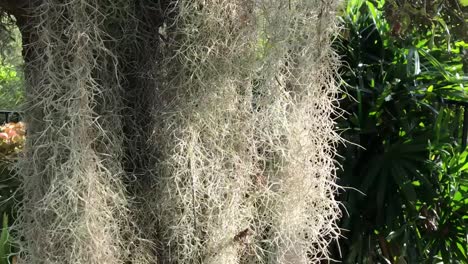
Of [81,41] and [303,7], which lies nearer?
[81,41]

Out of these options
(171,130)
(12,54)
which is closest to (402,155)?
(171,130)

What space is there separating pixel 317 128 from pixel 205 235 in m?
0.42

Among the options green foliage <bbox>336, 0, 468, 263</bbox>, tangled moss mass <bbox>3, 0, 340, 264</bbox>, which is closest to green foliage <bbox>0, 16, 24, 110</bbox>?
tangled moss mass <bbox>3, 0, 340, 264</bbox>

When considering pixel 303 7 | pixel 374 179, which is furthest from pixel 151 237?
pixel 374 179

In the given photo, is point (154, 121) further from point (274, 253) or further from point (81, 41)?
point (274, 253)

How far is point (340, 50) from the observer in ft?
6.42

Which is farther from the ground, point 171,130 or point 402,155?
point 171,130

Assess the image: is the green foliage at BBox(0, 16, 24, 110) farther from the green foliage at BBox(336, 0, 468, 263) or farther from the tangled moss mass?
the green foliage at BBox(336, 0, 468, 263)

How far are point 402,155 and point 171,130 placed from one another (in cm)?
113

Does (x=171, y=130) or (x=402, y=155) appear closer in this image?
(x=171, y=130)

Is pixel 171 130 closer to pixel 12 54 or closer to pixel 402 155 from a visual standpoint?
pixel 12 54

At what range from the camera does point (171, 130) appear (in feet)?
3.57

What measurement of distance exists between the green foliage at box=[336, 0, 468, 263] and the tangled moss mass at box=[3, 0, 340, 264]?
74 cm

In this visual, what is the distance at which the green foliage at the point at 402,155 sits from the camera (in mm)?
1872
